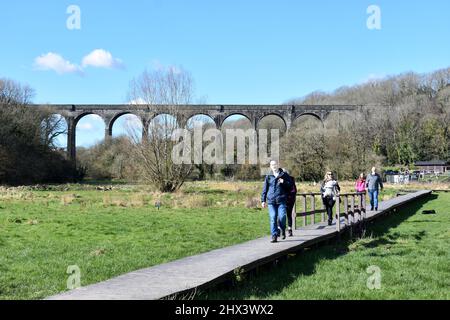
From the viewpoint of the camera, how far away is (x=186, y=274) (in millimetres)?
6434

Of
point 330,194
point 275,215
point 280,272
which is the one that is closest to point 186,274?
point 280,272

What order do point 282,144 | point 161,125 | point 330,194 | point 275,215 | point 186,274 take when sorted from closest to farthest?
point 186,274 < point 275,215 < point 330,194 < point 161,125 < point 282,144

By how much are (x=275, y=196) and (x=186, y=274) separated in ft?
11.3

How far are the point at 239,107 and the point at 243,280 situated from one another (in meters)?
79.0

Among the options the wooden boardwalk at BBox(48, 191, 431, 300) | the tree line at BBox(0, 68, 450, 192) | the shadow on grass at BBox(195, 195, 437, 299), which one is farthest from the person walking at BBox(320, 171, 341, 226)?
the tree line at BBox(0, 68, 450, 192)

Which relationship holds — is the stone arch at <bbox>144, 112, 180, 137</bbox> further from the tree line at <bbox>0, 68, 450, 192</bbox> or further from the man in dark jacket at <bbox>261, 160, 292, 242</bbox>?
the man in dark jacket at <bbox>261, 160, 292, 242</bbox>

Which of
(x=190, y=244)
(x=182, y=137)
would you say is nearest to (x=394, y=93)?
(x=182, y=137)

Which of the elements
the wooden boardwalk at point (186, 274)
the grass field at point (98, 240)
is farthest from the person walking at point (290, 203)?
the grass field at point (98, 240)

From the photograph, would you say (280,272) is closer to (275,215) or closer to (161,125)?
(275,215)

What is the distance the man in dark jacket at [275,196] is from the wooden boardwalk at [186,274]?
39 centimetres

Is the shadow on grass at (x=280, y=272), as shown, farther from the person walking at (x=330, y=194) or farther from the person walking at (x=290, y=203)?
the person walking at (x=330, y=194)

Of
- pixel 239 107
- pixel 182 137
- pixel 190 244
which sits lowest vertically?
pixel 190 244

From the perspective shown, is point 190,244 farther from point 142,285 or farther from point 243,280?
point 142,285
